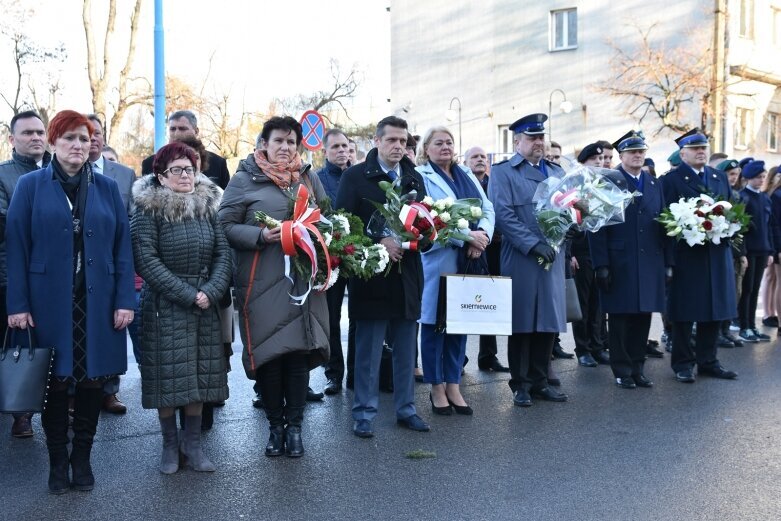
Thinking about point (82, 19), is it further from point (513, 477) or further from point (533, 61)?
point (513, 477)

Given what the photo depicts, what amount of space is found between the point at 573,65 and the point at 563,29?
149 cm

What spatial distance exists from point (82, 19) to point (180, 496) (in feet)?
66.8

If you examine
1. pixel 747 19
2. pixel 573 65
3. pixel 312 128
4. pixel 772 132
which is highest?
pixel 747 19

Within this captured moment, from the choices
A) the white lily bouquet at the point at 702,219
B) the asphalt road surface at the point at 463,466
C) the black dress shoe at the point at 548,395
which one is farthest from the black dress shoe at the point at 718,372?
the black dress shoe at the point at 548,395

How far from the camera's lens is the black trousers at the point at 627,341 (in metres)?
8.33

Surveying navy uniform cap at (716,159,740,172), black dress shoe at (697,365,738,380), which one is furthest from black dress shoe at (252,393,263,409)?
navy uniform cap at (716,159,740,172)

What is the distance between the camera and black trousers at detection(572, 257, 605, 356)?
9680 millimetres

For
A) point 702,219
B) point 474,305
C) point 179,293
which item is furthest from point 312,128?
point 179,293

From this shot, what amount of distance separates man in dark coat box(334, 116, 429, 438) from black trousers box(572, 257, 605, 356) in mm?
3425

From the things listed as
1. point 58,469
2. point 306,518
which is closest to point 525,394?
point 306,518

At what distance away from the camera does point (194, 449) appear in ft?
18.7

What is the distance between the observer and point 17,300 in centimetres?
511

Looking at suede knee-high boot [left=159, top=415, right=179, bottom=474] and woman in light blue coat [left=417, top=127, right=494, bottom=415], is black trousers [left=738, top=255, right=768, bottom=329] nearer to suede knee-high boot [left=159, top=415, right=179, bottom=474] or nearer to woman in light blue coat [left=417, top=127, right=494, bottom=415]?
woman in light blue coat [left=417, top=127, right=494, bottom=415]

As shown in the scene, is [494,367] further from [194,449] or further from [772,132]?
[772,132]
